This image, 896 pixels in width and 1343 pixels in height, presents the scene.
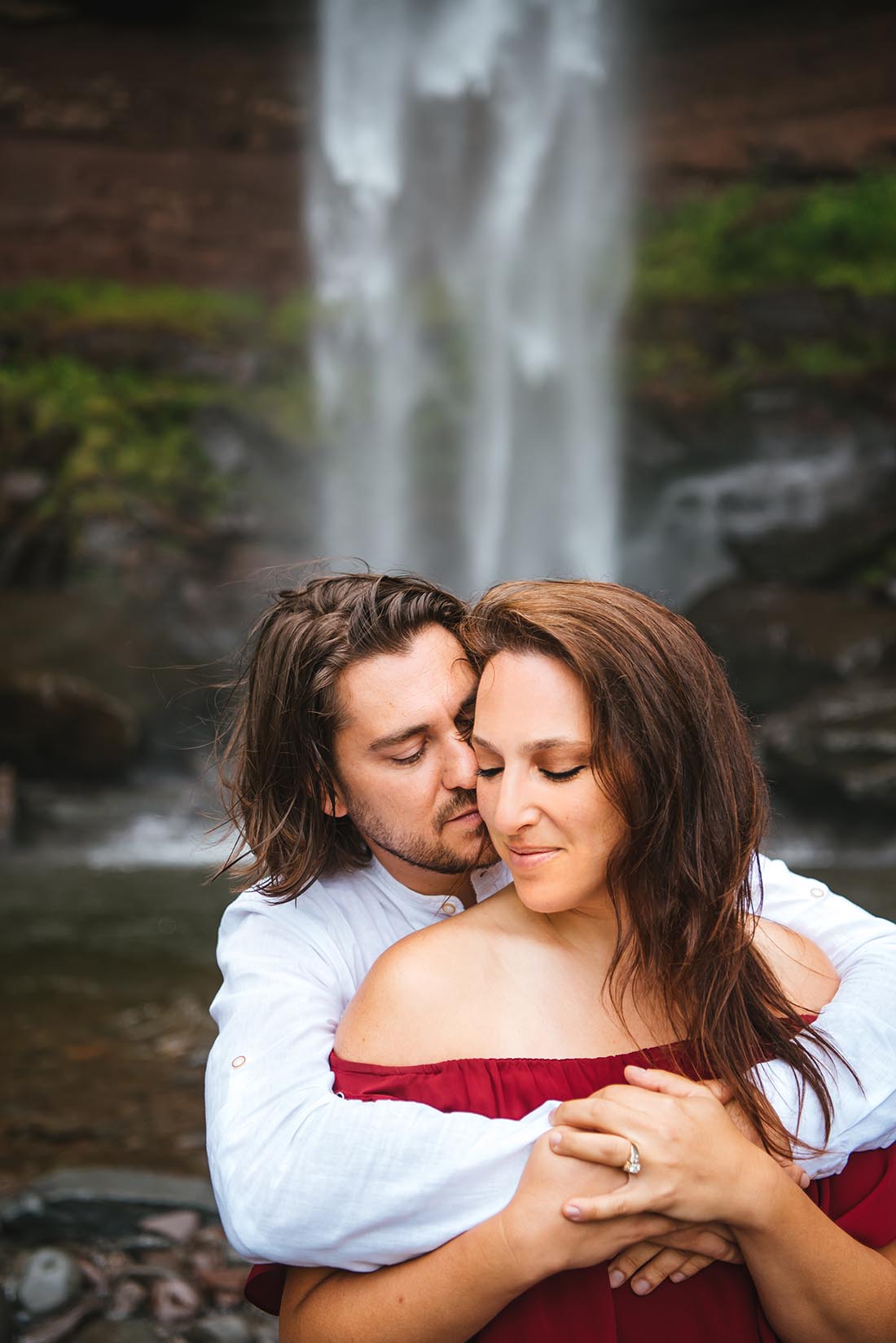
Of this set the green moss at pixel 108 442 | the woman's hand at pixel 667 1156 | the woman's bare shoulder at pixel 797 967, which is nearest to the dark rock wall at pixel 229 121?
the green moss at pixel 108 442

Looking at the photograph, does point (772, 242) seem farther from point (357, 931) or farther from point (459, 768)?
point (357, 931)

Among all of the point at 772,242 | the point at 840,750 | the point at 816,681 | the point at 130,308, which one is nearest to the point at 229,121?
the point at 130,308

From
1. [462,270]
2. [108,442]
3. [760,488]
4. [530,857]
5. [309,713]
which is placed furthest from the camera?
[462,270]

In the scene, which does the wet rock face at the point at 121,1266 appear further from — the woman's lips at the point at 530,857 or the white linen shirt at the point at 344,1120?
the woman's lips at the point at 530,857

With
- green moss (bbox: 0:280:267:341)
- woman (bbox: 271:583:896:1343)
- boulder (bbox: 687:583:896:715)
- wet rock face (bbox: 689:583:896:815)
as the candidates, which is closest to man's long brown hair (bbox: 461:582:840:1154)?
woman (bbox: 271:583:896:1343)

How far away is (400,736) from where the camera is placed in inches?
92.5

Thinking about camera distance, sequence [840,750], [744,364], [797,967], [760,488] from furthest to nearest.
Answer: [744,364] → [760,488] → [840,750] → [797,967]

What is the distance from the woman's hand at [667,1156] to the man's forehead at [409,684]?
869 millimetres

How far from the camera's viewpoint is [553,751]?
71.0 inches

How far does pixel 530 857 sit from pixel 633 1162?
0.44m

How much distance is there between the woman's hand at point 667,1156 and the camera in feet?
5.26

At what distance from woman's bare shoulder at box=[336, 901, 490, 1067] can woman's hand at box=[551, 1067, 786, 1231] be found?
225 millimetres

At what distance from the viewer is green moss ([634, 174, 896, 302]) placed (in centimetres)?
1410

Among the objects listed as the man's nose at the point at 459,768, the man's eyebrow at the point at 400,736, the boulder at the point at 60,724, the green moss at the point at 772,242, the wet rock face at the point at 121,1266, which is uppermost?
the green moss at the point at 772,242
